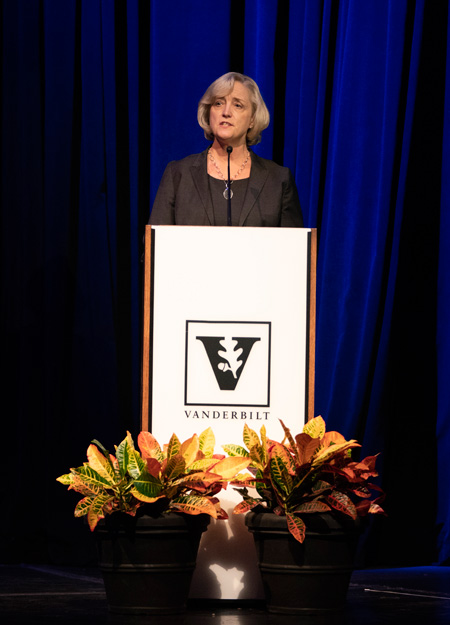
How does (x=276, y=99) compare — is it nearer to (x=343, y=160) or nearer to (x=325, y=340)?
(x=343, y=160)

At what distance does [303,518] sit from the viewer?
210 cm

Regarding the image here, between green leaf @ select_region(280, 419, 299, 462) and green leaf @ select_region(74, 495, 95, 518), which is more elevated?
green leaf @ select_region(280, 419, 299, 462)

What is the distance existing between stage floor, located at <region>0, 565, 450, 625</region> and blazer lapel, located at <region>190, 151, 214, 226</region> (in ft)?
3.40

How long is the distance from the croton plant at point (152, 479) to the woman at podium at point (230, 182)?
0.72m

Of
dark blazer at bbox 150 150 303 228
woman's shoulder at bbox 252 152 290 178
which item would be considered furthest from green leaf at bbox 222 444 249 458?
woman's shoulder at bbox 252 152 290 178

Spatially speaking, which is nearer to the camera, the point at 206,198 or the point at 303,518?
the point at 303,518

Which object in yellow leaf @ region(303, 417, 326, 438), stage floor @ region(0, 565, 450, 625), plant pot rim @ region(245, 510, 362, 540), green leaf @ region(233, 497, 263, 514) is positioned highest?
yellow leaf @ region(303, 417, 326, 438)

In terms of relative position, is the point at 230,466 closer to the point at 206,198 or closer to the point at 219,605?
the point at 219,605

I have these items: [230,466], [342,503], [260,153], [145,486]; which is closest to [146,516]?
[145,486]

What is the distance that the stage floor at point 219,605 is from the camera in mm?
1971

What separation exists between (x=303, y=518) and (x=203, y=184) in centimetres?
98

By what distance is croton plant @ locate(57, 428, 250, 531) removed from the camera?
6.70 feet

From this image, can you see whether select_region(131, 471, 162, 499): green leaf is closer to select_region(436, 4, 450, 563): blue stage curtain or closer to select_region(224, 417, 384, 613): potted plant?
select_region(224, 417, 384, 613): potted plant

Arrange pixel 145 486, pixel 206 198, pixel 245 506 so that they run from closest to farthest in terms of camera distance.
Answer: pixel 145 486, pixel 245 506, pixel 206 198
